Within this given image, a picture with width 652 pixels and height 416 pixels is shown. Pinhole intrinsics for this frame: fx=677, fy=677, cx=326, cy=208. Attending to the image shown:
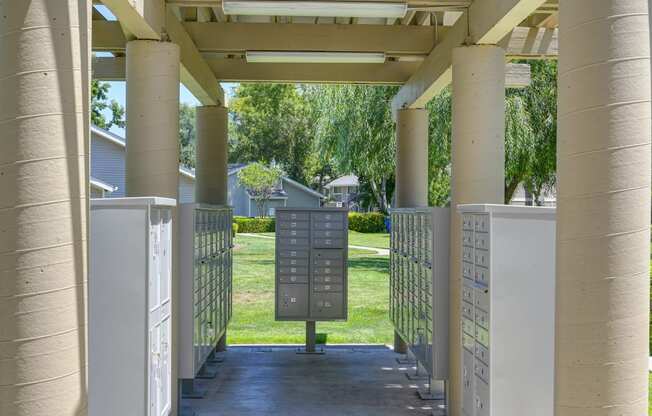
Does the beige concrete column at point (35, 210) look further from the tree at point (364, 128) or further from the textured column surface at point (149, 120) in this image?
the tree at point (364, 128)

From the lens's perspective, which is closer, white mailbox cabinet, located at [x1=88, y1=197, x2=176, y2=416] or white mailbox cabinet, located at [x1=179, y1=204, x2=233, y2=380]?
white mailbox cabinet, located at [x1=88, y1=197, x2=176, y2=416]

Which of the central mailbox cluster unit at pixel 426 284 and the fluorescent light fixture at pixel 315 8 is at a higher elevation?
the fluorescent light fixture at pixel 315 8

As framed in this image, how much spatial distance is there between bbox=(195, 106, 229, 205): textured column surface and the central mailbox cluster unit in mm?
2325

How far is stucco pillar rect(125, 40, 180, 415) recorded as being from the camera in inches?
184

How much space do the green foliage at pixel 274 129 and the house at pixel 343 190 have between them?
7.03 feet

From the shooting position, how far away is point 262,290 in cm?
1316


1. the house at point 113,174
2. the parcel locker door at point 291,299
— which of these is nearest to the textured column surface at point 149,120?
the parcel locker door at point 291,299

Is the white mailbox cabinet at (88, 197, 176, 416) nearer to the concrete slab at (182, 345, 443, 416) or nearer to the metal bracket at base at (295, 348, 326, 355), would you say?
the concrete slab at (182, 345, 443, 416)

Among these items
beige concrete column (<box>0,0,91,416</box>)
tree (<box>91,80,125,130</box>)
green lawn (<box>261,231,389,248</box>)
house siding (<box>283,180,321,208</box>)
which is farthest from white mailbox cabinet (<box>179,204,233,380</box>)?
house siding (<box>283,180,321,208</box>)

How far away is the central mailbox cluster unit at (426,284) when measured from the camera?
5.25 metres

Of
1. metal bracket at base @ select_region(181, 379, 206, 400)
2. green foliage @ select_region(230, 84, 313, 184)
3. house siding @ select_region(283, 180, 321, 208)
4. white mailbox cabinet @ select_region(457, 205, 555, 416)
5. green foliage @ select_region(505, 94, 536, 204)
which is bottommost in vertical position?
metal bracket at base @ select_region(181, 379, 206, 400)

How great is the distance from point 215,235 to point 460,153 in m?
2.47

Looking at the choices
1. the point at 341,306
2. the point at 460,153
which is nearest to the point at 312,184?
the point at 341,306

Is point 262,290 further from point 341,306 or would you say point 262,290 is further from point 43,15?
point 43,15
